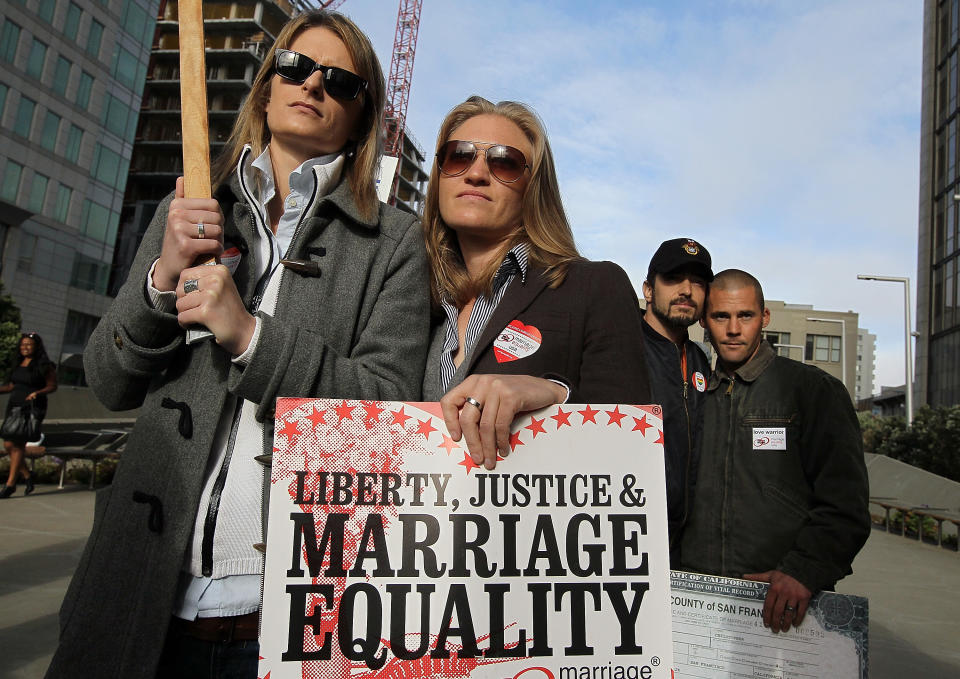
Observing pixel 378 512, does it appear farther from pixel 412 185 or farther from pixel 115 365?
pixel 412 185

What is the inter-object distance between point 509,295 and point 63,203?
4710 centimetres

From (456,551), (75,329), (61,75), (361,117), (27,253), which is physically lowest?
(456,551)

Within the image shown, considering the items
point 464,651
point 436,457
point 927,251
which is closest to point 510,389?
point 436,457

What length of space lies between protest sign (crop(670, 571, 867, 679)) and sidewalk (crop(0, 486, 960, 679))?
346 cm

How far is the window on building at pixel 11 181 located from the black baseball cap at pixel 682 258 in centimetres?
4229

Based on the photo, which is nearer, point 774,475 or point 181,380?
point 181,380

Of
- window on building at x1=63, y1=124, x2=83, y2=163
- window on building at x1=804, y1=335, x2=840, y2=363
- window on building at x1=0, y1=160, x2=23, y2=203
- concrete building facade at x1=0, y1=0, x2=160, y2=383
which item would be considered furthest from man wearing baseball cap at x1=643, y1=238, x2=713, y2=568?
window on building at x1=804, y1=335, x2=840, y2=363

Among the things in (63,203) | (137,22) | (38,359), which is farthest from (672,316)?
(137,22)

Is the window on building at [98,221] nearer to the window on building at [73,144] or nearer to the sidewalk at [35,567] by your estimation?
the window on building at [73,144]

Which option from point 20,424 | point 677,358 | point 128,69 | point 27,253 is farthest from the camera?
point 128,69

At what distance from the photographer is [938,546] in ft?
38.7

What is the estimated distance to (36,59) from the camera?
3916 centimetres

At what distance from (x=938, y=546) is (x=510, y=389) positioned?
43.0 feet

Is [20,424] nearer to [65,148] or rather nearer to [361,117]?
[361,117]
